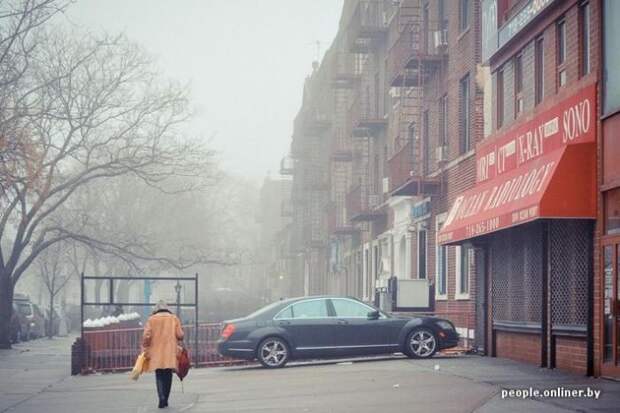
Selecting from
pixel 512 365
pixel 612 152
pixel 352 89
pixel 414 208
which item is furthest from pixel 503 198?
pixel 352 89

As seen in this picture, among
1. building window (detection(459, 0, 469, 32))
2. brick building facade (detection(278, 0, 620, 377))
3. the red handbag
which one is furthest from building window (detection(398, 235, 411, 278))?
the red handbag

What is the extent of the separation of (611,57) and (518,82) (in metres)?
5.95

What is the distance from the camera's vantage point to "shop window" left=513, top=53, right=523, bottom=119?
22.8 m

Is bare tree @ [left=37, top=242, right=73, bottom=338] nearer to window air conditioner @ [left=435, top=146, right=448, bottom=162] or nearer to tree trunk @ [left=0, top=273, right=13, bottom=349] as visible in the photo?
tree trunk @ [left=0, top=273, right=13, bottom=349]

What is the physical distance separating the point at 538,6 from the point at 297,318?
7.68 m

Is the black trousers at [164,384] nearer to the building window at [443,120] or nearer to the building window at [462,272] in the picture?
Answer: the building window at [462,272]

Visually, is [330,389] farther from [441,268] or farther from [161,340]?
[441,268]

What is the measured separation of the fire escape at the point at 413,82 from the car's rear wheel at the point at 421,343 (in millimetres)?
6927

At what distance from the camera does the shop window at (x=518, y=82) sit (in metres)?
22.8

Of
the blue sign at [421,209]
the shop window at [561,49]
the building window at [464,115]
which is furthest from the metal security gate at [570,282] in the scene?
the blue sign at [421,209]

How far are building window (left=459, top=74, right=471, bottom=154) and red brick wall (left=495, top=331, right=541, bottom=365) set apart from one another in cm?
583

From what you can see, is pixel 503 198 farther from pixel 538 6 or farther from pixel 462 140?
pixel 462 140

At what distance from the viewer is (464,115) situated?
95.4 feet

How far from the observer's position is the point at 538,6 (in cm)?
2070
